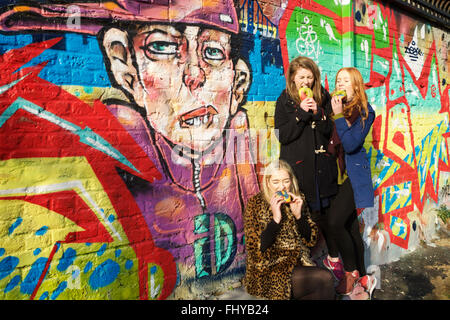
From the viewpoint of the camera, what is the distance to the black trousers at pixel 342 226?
10.6 feet

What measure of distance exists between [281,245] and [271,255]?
0.39 feet

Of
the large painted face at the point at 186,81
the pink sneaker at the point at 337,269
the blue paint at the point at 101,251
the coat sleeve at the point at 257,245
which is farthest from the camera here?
the pink sneaker at the point at 337,269

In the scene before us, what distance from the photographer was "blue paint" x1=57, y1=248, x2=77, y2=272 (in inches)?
97.0

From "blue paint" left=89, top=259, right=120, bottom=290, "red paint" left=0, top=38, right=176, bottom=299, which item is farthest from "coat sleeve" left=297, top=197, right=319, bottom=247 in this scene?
"blue paint" left=89, top=259, right=120, bottom=290

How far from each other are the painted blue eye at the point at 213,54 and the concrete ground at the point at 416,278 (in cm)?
221

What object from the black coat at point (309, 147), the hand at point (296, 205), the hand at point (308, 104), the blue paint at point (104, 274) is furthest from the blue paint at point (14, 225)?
the hand at point (308, 104)

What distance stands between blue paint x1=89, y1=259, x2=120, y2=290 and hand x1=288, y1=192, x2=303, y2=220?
58.4 inches

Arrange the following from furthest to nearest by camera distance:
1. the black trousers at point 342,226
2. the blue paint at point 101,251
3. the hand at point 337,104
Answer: the black trousers at point 342,226, the hand at point 337,104, the blue paint at point 101,251

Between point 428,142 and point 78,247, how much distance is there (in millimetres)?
5494

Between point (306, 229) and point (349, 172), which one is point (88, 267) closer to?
point (306, 229)

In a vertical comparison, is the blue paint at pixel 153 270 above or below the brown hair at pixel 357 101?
below

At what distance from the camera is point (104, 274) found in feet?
8.68

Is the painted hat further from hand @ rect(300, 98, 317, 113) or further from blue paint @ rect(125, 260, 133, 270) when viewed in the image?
blue paint @ rect(125, 260, 133, 270)

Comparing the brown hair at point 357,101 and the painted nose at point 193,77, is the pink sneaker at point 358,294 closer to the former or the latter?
the brown hair at point 357,101
